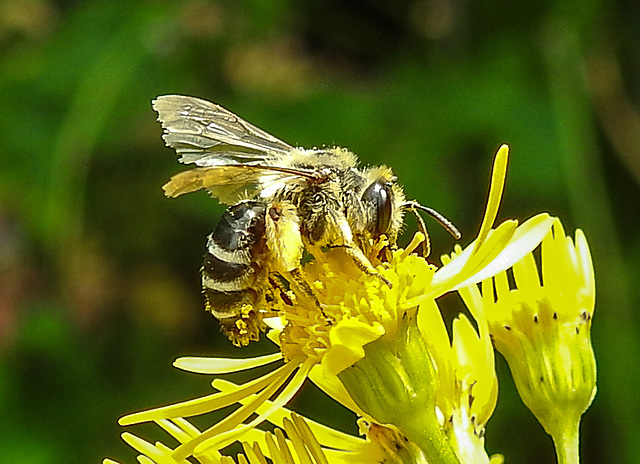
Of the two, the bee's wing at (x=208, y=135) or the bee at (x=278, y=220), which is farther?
the bee's wing at (x=208, y=135)

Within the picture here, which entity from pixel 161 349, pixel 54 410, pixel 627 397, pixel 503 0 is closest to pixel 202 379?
pixel 161 349

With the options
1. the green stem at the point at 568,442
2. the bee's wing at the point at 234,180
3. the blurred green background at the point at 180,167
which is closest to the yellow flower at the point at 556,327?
the green stem at the point at 568,442

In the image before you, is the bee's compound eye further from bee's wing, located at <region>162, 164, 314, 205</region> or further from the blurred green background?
the blurred green background

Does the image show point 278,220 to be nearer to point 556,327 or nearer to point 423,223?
point 423,223

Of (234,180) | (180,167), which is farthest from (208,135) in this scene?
(180,167)

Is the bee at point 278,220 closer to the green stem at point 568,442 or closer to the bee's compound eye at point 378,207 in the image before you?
the bee's compound eye at point 378,207

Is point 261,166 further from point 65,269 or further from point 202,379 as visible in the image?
point 202,379
